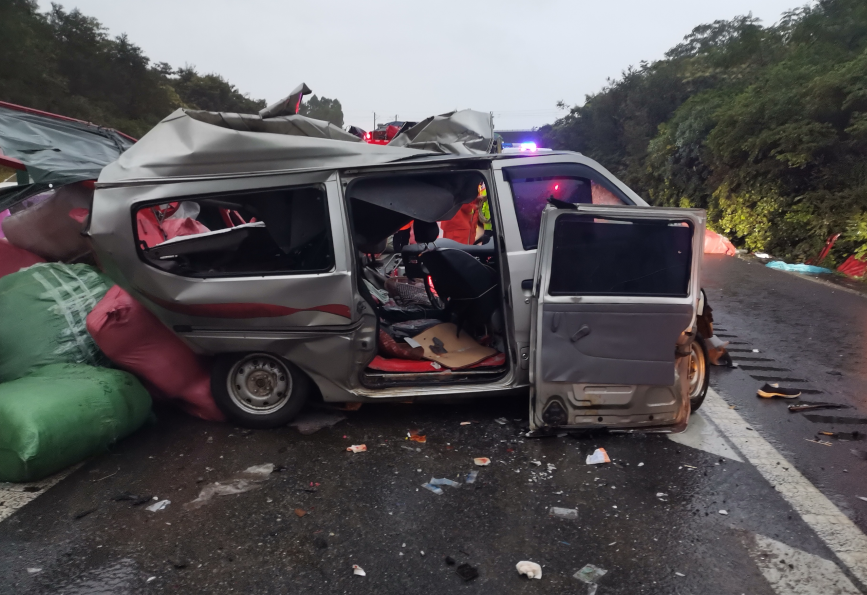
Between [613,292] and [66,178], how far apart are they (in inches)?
174

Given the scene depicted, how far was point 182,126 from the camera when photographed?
4.20 metres

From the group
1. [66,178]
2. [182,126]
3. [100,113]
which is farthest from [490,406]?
[100,113]

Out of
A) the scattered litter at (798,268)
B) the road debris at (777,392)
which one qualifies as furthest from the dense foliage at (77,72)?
the road debris at (777,392)

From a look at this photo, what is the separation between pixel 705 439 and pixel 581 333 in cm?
116

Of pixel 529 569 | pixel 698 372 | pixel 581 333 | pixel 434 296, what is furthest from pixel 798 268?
pixel 529 569

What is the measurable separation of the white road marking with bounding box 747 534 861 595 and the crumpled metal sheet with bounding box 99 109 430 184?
9.78 feet

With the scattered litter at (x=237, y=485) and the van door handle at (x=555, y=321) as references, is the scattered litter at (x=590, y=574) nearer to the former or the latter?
the van door handle at (x=555, y=321)

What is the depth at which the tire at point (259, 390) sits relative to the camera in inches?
171

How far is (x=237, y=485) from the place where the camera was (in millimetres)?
3633

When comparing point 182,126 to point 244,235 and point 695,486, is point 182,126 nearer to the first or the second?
point 244,235

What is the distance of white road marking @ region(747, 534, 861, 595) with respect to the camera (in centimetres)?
265

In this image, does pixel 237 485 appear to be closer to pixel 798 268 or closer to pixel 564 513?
pixel 564 513

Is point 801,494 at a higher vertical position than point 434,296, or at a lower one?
lower

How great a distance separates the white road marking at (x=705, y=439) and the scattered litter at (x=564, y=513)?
119 centimetres
